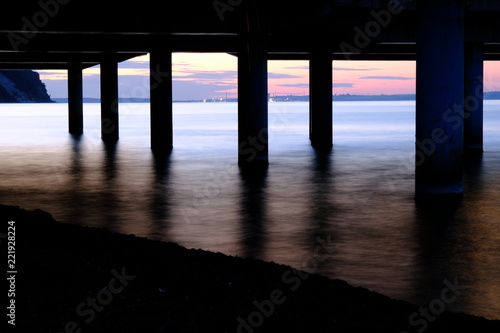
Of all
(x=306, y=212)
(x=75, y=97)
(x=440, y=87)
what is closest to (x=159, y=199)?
(x=306, y=212)

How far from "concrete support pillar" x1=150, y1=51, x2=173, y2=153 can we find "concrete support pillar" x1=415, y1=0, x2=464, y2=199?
→ 18.9 metres

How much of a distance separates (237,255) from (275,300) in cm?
291

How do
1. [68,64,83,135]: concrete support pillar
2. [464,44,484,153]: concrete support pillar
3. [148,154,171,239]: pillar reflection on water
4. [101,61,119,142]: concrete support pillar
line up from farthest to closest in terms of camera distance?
[68,64,83,135]: concrete support pillar, [101,61,119,142]: concrete support pillar, [464,44,484,153]: concrete support pillar, [148,154,171,239]: pillar reflection on water

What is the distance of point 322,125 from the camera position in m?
37.2

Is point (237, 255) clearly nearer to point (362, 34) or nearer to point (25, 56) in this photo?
point (362, 34)

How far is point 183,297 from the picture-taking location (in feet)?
26.1

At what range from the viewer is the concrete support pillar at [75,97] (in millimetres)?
53241

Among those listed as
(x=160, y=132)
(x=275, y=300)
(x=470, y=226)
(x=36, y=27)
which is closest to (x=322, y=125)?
(x=160, y=132)

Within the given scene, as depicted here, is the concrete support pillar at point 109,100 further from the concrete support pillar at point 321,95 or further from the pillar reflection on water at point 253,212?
the pillar reflection on water at point 253,212

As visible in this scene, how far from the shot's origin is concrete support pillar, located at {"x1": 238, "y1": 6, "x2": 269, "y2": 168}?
25.3 m

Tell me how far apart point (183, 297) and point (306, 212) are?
285 inches

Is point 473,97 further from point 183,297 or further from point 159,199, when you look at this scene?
point 183,297

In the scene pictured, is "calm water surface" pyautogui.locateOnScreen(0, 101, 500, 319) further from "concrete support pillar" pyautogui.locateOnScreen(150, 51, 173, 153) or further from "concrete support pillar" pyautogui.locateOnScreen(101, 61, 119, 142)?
"concrete support pillar" pyautogui.locateOnScreen(101, 61, 119, 142)

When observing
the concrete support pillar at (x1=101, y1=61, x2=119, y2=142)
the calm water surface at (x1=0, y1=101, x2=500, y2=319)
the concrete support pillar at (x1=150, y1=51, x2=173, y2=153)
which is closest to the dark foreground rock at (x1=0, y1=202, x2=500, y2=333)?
the calm water surface at (x1=0, y1=101, x2=500, y2=319)
